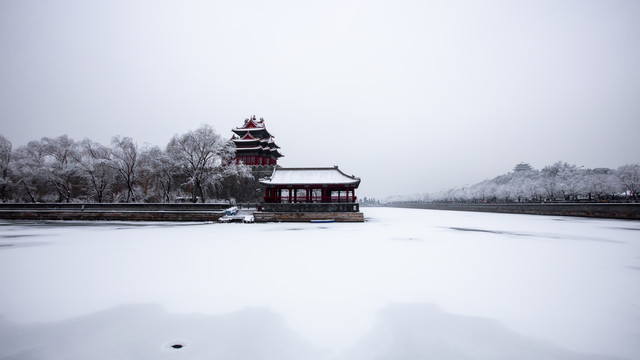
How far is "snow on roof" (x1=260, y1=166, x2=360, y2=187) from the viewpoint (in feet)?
86.0

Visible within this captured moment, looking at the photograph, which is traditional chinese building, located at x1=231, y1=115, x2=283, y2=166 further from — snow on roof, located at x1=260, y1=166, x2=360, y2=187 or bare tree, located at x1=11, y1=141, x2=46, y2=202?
bare tree, located at x1=11, y1=141, x2=46, y2=202

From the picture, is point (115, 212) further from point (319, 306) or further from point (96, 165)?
point (319, 306)

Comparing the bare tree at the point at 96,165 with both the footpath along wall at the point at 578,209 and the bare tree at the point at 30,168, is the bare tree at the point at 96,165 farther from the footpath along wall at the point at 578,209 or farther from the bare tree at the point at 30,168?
the footpath along wall at the point at 578,209

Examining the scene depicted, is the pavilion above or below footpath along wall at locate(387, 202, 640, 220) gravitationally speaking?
above

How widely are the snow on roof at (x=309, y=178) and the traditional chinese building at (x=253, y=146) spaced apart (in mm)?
16280

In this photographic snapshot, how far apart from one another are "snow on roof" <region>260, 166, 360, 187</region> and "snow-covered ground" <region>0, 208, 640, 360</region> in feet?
54.2

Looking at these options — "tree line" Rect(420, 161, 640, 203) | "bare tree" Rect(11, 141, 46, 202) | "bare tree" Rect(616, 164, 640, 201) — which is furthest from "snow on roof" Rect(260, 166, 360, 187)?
"bare tree" Rect(616, 164, 640, 201)

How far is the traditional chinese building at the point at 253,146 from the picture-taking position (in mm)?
43781

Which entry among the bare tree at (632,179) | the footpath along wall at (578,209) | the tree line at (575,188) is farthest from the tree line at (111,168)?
the bare tree at (632,179)

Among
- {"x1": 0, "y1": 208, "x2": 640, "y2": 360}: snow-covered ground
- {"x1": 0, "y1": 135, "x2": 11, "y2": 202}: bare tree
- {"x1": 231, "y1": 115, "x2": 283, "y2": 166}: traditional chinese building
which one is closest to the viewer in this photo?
{"x1": 0, "y1": 208, "x2": 640, "y2": 360}: snow-covered ground

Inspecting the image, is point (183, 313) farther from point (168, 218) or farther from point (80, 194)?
point (80, 194)

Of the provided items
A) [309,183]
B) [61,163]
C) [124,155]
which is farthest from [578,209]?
[61,163]

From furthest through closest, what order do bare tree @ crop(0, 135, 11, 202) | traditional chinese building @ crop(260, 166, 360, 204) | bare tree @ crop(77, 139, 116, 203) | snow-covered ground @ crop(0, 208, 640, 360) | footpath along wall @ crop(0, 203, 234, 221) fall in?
bare tree @ crop(0, 135, 11, 202) → bare tree @ crop(77, 139, 116, 203) → traditional chinese building @ crop(260, 166, 360, 204) → footpath along wall @ crop(0, 203, 234, 221) → snow-covered ground @ crop(0, 208, 640, 360)

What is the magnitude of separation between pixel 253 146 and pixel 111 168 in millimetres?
18829
